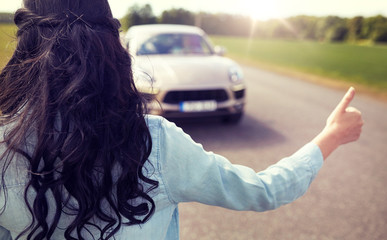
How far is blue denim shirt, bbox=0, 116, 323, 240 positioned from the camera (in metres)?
0.75

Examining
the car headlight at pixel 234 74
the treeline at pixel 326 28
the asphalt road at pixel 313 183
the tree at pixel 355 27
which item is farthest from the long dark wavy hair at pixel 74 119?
the tree at pixel 355 27

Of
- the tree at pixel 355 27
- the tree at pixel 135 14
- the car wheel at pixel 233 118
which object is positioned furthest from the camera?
the tree at pixel 355 27

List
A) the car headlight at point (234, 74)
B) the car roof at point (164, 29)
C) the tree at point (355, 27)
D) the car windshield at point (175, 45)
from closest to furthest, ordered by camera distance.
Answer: the car headlight at point (234, 74) → the car windshield at point (175, 45) → the car roof at point (164, 29) → the tree at point (355, 27)

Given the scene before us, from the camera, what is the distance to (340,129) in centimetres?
106

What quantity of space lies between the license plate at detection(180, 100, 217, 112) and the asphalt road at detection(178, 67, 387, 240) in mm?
379

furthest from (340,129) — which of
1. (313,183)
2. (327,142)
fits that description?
(313,183)

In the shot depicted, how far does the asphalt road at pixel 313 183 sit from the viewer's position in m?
2.43

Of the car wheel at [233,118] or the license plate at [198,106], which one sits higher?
the license plate at [198,106]

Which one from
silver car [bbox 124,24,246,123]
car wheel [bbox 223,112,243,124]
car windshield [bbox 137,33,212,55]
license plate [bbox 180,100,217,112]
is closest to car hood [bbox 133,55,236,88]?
silver car [bbox 124,24,246,123]

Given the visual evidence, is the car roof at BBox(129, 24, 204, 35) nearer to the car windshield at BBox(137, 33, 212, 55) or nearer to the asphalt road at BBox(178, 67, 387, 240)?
the car windshield at BBox(137, 33, 212, 55)

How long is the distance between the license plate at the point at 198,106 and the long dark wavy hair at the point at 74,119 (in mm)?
3505

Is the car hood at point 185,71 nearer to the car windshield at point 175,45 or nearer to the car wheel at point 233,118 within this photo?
the car windshield at point 175,45

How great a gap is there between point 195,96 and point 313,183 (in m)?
1.96

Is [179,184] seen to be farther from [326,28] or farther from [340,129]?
[326,28]
